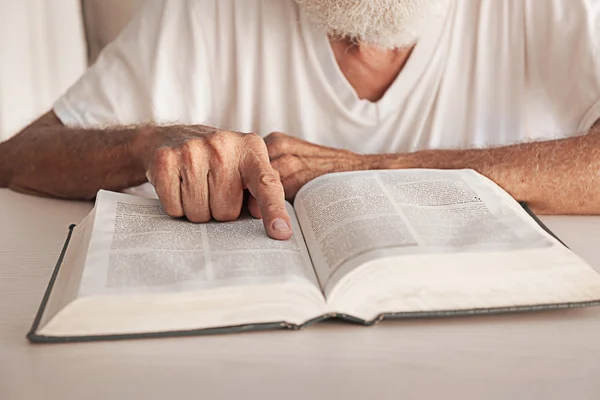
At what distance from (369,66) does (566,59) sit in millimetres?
397

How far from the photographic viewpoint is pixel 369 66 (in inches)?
61.2

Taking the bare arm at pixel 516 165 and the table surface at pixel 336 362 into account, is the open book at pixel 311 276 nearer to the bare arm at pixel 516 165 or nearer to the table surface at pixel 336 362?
the table surface at pixel 336 362

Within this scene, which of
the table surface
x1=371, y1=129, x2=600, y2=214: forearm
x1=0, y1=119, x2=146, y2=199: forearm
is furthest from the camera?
x1=0, y1=119, x2=146, y2=199: forearm

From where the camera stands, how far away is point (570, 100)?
1464 mm

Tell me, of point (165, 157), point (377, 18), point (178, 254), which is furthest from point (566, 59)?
point (178, 254)

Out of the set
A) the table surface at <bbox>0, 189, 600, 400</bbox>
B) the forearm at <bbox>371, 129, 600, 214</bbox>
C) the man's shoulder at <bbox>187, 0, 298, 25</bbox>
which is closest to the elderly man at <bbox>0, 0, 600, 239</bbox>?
the man's shoulder at <bbox>187, 0, 298, 25</bbox>

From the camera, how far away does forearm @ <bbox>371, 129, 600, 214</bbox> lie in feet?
3.68

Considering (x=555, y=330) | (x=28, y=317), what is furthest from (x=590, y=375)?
(x=28, y=317)

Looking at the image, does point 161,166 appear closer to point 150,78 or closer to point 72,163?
point 72,163

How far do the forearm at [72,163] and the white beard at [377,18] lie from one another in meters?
0.47

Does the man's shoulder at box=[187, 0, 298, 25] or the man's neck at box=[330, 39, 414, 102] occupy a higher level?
the man's shoulder at box=[187, 0, 298, 25]

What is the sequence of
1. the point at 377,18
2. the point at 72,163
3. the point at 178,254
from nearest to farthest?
1. the point at 178,254
2. the point at 72,163
3. the point at 377,18

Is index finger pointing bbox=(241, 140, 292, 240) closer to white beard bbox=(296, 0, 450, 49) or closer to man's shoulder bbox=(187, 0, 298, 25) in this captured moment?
white beard bbox=(296, 0, 450, 49)

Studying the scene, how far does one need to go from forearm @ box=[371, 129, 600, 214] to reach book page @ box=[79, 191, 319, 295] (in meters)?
0.36
